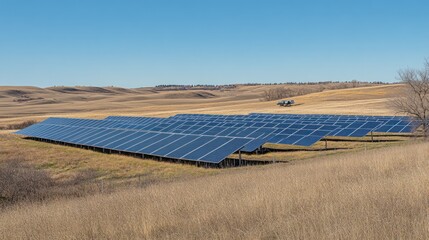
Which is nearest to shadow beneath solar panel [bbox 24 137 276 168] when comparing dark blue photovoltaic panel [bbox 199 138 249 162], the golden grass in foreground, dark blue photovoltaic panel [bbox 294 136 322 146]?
dark blue photovoltaic panel [bbox 199 138 249 162]

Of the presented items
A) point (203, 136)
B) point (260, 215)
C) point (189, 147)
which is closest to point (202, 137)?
point (203, 136)

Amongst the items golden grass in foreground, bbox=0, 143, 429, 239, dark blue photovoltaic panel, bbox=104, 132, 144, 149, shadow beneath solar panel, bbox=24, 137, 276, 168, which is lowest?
shadow beneath solar panel, bbox=24, 137, 276, 168

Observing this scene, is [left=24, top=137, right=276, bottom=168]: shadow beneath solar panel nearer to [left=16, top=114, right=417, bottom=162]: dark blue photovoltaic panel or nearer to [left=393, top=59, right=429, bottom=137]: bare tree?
[left=16, top=114, right=417, bottom=162]: dark blue photovoltaic panel

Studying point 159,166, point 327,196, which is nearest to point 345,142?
point 159,166

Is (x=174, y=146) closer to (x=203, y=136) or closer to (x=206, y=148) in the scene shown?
(x=203, y=136)

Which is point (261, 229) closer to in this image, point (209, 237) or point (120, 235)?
point (209, 237)

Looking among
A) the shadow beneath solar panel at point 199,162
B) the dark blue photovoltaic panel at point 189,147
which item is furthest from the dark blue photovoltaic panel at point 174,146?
the shadow beneath solar panel at point 199,162
